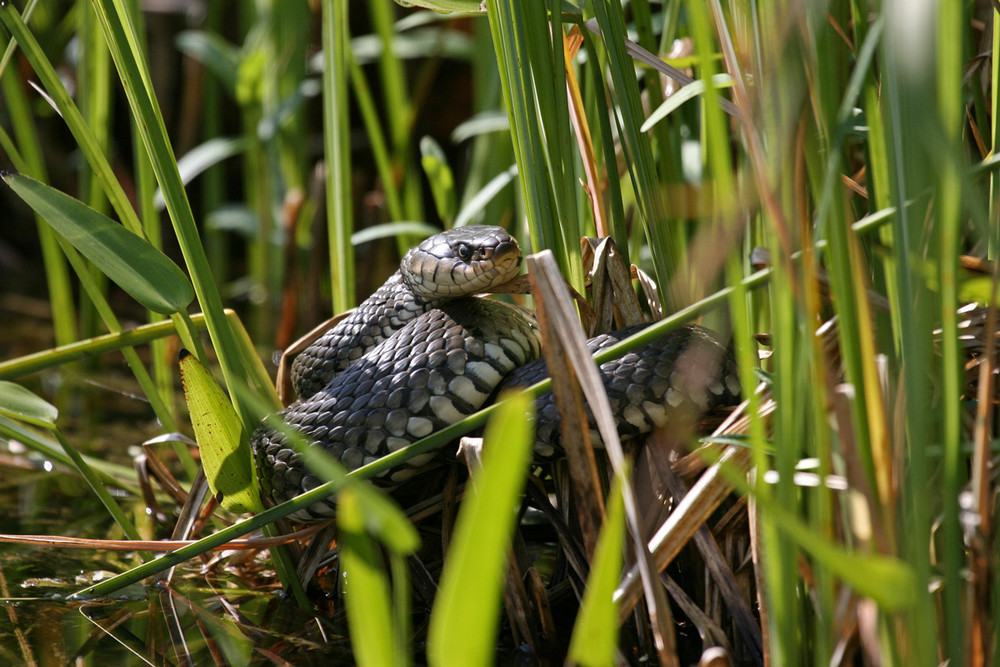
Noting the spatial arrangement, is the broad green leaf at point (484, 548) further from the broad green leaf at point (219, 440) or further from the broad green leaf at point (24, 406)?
the broad green leaf at point (24, 406)

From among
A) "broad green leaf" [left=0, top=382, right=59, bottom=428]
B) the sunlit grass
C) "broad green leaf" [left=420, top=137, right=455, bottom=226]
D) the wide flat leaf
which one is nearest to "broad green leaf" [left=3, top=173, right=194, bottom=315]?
the sunlit grass

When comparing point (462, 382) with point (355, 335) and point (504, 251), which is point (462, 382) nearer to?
point (504, 251)

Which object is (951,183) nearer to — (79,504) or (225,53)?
(79,504)

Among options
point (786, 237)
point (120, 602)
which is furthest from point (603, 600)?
point (120, 602)

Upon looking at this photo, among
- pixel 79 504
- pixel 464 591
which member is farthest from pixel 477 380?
pixel 79 504

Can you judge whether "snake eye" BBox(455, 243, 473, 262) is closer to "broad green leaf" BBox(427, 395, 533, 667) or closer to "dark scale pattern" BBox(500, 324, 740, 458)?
"dark scale pattern" BBox(500, 324, 740, 458)

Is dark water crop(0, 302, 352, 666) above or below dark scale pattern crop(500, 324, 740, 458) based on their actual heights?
below
